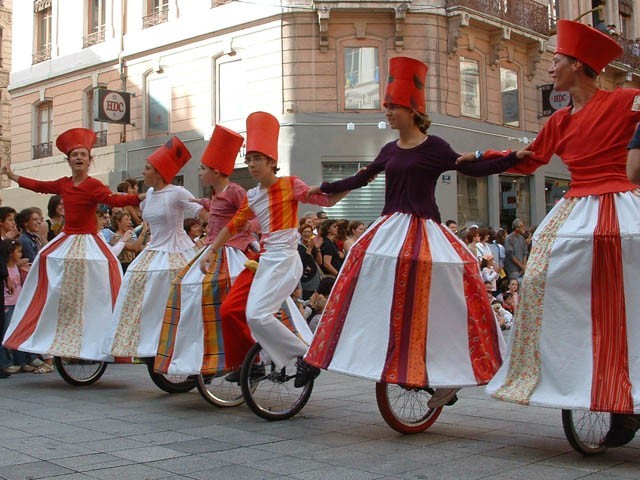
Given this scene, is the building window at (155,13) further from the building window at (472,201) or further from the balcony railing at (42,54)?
the building window at (472,201)

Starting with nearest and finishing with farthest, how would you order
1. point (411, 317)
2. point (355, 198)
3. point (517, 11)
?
point (411, 317)
point (355, 198)
point (517, 11)

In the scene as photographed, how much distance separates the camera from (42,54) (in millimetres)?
29078

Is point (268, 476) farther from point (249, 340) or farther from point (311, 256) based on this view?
point (311, 256)

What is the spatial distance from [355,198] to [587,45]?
56.5 feet

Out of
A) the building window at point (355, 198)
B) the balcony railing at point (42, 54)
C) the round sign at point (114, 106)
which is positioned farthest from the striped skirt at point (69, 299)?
the balcony railing at point (42, 54)

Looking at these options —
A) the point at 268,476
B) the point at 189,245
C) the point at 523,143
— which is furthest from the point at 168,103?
the point at 268,476

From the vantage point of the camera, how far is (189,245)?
A: 7.64m

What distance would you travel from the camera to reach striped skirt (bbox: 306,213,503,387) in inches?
204

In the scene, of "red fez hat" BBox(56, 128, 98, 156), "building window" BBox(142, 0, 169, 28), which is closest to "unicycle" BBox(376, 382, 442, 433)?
"red fez hat" BBox(56, 128, 98, 156)

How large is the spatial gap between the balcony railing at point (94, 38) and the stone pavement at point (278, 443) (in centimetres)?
2123

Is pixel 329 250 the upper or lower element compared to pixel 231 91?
lower

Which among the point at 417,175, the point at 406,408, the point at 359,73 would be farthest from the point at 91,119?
the point at 406,408

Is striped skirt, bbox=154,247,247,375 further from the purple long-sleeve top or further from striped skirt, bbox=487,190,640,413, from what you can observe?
striped skirt, bbox=487,190,640,413

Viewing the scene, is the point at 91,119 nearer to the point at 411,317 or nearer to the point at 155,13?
the point at 155,13
